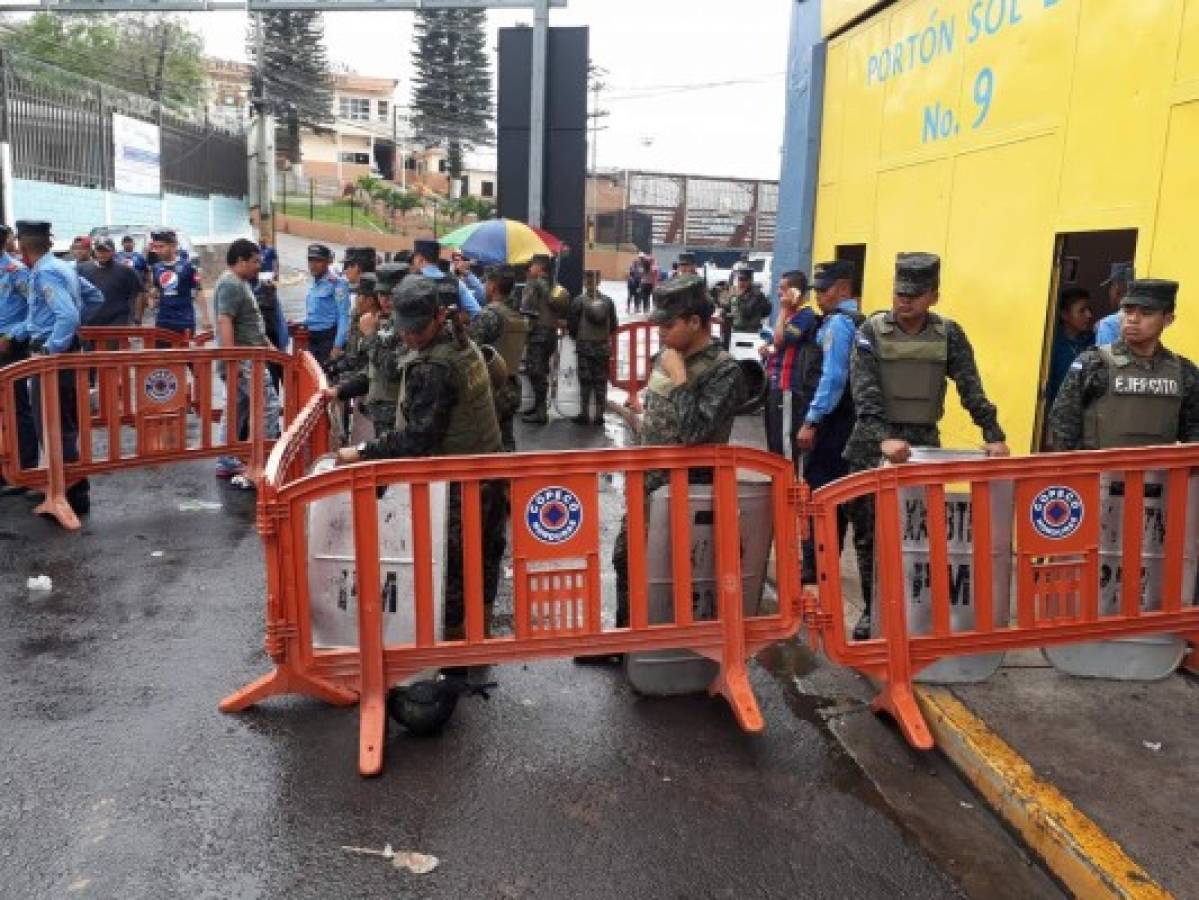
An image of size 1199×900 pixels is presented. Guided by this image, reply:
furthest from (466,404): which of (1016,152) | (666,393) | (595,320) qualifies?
(595,320)

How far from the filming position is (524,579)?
12.6 feet

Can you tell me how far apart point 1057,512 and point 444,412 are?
256 cm

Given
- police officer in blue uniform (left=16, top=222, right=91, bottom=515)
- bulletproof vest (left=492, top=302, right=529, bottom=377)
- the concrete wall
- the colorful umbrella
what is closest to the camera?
police officer in blue uniform (left=16, top=222, right=91, bottom=515)

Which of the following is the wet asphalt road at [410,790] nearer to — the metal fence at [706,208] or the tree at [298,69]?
the metal fence at [706,208]

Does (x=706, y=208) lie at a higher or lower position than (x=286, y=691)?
higher

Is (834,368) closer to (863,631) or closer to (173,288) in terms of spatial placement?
(863,631)

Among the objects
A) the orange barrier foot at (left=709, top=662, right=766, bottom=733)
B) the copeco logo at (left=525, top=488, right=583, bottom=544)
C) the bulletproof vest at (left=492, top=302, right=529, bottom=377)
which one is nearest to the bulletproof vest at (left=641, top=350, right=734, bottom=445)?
the copeco logo at (left=525, top=488, right=583, bottom=544)

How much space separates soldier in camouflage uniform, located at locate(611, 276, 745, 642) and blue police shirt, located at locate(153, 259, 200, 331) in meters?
7.97

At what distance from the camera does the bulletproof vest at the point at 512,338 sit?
30.9 ft

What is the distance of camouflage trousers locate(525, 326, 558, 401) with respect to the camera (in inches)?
435

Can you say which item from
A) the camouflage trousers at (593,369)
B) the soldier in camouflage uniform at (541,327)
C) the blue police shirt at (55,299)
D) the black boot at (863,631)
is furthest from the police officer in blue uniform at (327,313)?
the black boot at (863,631)

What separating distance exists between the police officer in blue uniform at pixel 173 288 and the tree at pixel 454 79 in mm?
56374

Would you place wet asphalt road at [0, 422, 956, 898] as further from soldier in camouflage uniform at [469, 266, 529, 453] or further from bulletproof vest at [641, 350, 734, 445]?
soldier in camouflage uniform at [469, 266, 529, 453]

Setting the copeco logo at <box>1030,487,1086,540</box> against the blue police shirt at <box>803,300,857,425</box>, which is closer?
the copeco logo at <box>1030,487,1086,540</box>
